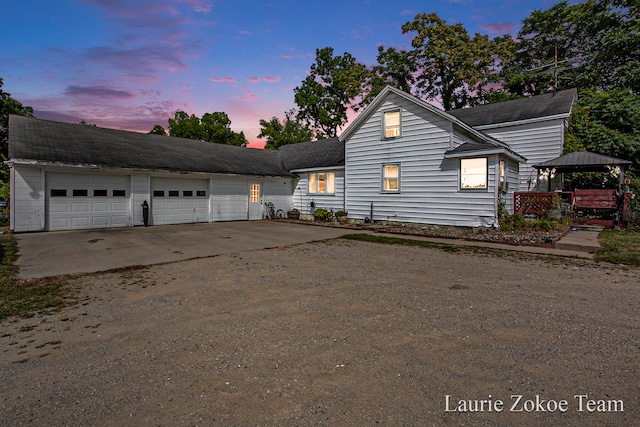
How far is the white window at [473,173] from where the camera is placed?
546 inches

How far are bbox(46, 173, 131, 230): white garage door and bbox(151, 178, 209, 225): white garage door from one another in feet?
4.50

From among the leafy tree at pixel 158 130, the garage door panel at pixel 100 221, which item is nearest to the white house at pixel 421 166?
the garage door panel at pixel 100 221

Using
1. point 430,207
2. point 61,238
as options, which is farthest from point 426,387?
point 61,238

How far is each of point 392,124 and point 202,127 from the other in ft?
125

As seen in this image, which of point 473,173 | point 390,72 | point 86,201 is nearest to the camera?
point 473,173

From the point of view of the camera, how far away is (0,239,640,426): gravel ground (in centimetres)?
259

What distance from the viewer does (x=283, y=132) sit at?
1809 inches

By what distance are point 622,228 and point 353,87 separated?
94.5 feet

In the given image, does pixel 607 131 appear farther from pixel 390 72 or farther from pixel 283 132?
pixel 283 132

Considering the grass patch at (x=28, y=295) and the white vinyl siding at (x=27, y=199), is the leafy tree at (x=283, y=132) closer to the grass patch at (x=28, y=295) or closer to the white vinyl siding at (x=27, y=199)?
the white vinyl siding at (x=27, y=199)

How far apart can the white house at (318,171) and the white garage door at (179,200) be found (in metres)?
0.06

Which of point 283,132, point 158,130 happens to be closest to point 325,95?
point 283,132

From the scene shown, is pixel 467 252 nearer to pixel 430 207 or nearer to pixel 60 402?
pixel 430 207

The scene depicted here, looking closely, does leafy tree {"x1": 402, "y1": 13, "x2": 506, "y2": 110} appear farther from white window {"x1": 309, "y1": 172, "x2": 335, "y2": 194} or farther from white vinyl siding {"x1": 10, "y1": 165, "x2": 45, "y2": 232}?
white vinyl siding {"x1": 10, "y1": 165, "x2": 45, "y2": 232}
